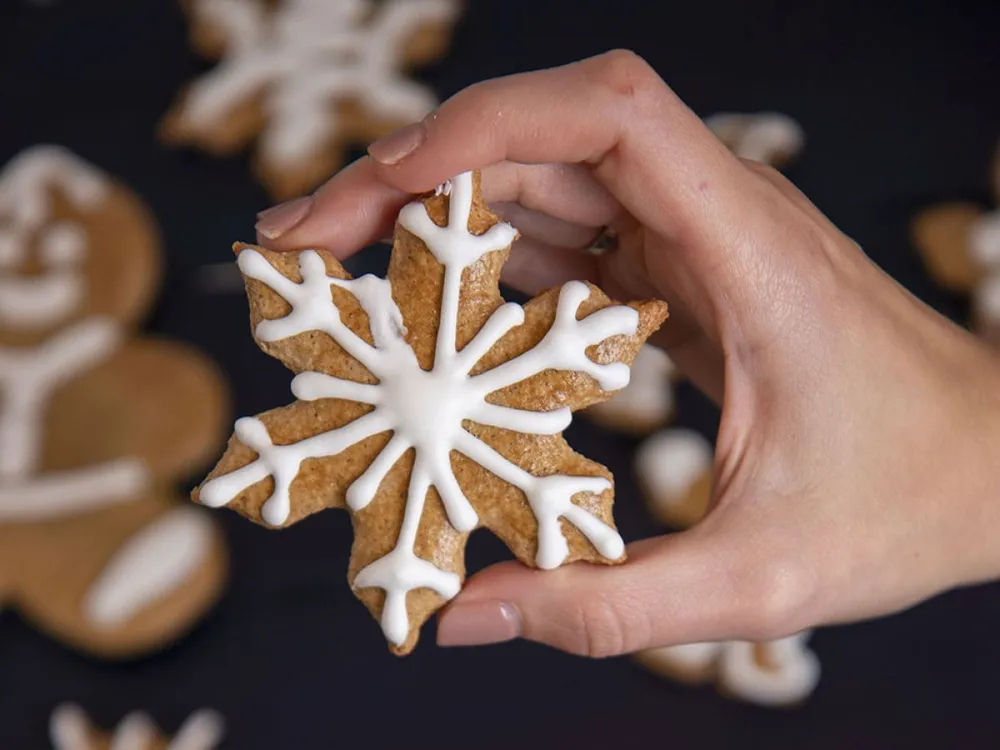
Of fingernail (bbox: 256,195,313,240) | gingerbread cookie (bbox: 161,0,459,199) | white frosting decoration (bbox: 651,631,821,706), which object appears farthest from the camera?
gingerbread cookie (bbox: 161,0,459,199)

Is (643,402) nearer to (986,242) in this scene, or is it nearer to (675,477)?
(675,477)

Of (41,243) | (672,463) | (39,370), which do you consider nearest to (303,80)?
(41,243)

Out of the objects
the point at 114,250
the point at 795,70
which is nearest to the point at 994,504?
the point at 795,70

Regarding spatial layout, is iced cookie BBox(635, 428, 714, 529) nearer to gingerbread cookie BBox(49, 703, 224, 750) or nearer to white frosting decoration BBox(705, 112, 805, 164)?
white frosting decoration BBox(705, 112, 805, 164)

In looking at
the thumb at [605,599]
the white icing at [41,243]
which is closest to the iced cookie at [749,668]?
the thumb at [605,599]

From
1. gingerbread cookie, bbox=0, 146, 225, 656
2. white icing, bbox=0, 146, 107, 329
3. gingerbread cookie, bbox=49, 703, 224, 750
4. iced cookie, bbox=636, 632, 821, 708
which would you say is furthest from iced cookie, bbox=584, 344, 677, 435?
white icing, bbox=0, 146, 107, 329
